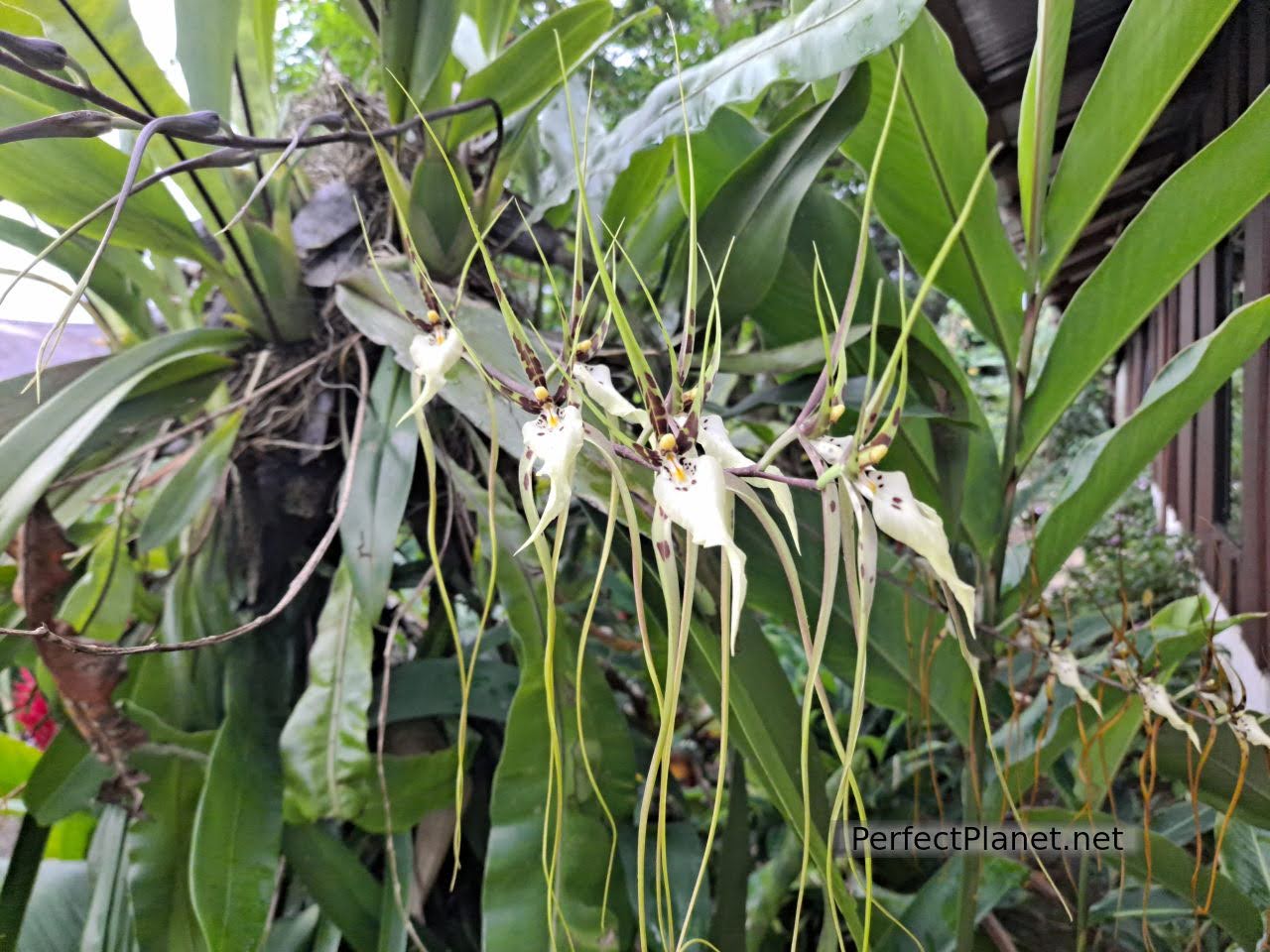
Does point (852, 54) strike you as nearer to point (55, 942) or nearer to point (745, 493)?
Result: point (745, 493)

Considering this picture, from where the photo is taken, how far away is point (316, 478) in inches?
24.7

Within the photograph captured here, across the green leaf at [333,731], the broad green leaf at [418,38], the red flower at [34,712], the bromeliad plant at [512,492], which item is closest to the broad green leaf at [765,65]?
the bromeliad plant at [512,492]

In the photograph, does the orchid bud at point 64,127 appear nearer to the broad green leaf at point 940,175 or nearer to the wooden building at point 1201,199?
the broad green leaf at point 940,175

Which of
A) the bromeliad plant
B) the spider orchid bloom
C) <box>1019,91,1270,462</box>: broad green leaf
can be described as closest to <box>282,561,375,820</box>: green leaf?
the bromeliad plant

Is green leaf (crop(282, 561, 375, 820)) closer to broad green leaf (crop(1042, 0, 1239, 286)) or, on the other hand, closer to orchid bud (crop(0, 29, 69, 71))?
orchid bud (crop(0, 29, 69, 71))

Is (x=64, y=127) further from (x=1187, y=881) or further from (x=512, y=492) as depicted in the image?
(x=1187, y=881)

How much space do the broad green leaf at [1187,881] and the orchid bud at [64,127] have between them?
63 centimetres

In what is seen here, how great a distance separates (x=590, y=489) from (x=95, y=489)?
1.83ft

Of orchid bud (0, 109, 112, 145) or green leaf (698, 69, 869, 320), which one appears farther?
green leaf (698, 69, 869, 320)

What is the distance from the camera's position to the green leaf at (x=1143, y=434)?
0.45 m

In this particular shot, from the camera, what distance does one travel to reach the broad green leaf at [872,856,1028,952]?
0.56 metres

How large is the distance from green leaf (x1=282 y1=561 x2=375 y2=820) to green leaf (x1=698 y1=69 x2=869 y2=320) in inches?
12.7

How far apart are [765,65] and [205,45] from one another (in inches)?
14.6

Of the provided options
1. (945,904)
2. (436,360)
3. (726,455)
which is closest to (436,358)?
(436,360)
